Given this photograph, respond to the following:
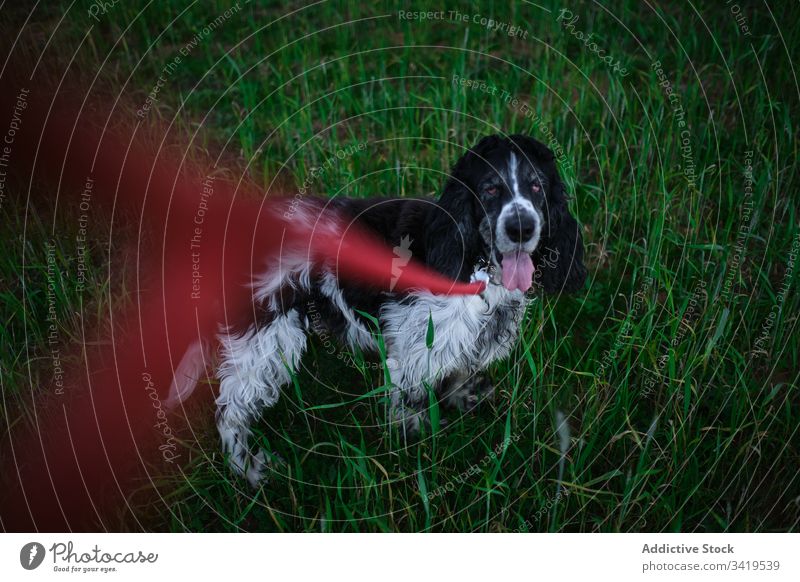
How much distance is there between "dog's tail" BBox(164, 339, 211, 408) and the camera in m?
3.25

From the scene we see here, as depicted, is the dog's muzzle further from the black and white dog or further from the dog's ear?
the dog's ear

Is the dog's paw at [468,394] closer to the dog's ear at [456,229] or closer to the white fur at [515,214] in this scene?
the dog's ear at [456,229]

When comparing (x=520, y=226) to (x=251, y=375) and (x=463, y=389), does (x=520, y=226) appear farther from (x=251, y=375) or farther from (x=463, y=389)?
(x=251, y=375)

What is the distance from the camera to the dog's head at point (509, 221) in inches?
108

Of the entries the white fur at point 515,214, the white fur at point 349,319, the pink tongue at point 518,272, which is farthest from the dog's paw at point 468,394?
the white fur at point 515,214

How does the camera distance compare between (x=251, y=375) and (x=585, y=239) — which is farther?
(x=585, y=239)

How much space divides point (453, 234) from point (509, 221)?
403mm

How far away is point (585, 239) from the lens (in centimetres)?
396

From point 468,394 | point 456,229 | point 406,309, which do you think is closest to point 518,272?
point 456,229

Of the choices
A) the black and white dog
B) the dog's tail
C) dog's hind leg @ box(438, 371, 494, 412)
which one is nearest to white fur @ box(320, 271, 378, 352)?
the black and white dog

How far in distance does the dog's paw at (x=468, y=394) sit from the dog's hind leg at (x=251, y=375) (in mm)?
951

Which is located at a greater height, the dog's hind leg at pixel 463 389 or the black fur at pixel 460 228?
the black fur at pixel 460 228

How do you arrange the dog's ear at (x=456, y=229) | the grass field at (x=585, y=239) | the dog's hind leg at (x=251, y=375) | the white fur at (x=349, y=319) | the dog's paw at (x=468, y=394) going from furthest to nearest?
the dog's paw at (x=468, y=394) → the white fur at (x=349, y=319) → the dog's hind leg at (x=251, y=375) → the dog's ear at (x=456, y=229) → the grass field at (x=585, y=239)
